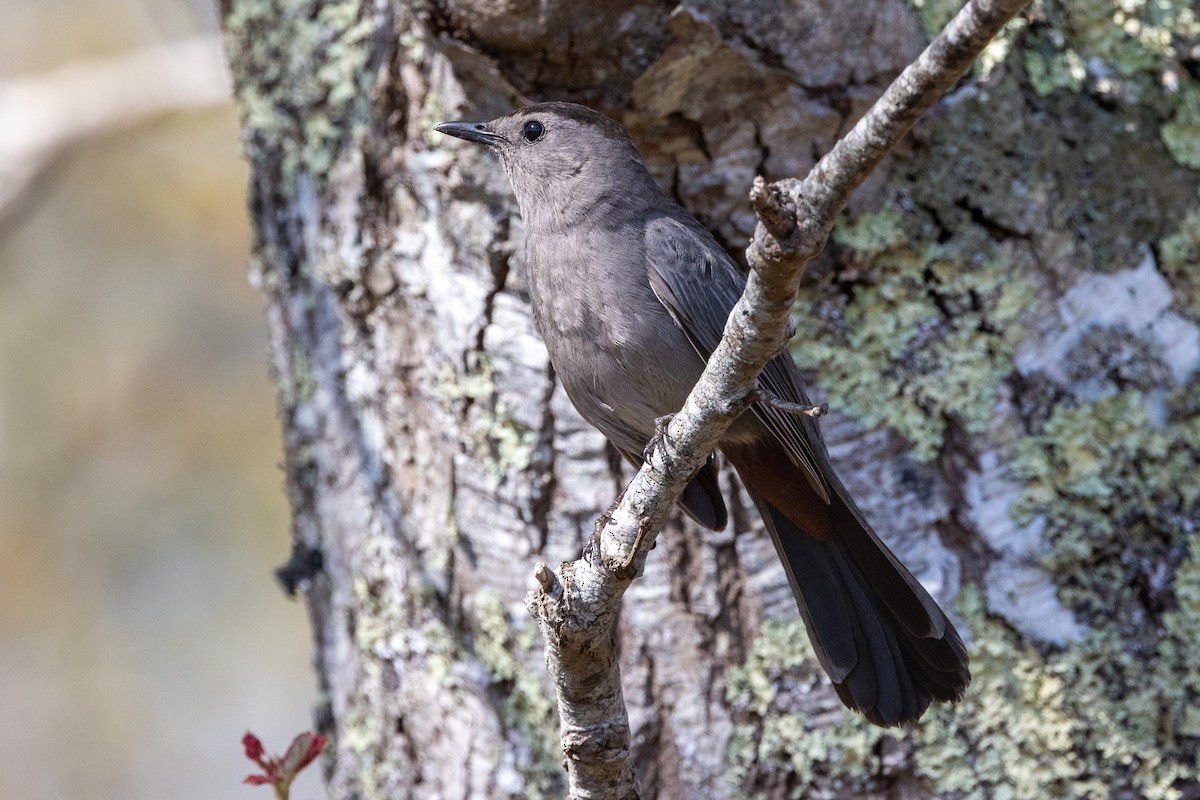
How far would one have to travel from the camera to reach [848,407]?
2.99 m

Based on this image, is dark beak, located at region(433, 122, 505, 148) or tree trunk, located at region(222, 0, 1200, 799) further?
dark beak, located at region(433, 122, 505, 148)

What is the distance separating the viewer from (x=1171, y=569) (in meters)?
2.87

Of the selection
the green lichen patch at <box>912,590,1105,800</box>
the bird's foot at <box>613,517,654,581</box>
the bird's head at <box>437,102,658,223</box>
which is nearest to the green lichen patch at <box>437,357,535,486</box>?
the bird's head at <box>437,102,658,223</box>

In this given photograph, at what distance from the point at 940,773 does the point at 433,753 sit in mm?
1334

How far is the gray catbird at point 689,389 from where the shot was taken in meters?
2.69

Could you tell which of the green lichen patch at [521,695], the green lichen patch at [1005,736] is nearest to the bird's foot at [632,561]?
the green lichen patch at [521,695]

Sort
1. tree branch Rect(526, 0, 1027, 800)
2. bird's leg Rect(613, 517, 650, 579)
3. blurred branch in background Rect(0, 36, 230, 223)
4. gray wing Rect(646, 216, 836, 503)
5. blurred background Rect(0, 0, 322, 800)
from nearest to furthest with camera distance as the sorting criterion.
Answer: tree branch Rect(526, 0, 1027, 800) < bird's leg Rect(613, 517, 650, 579) < gray wing Rect(646, 216, 836, 503) < blurred branch in background Rect(0, 36, 230, 223) < blurred background Rect(0, 0, 322, 800)

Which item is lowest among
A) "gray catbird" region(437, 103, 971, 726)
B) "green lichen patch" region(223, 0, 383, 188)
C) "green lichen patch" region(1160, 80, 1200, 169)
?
"gray catbird" region(437, 103, 971, 726)

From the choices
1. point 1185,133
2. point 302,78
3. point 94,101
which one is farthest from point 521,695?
point 94,101

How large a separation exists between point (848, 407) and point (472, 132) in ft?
3.88

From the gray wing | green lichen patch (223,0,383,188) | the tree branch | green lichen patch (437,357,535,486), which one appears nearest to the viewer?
the tree branch

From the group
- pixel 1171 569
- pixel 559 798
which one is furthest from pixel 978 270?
pixel 559 798

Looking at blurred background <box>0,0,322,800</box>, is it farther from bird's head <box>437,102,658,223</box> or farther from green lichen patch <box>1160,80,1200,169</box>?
green lichen patch <box>1160,80,1200,169</box>

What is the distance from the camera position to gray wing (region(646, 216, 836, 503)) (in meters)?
2.77
